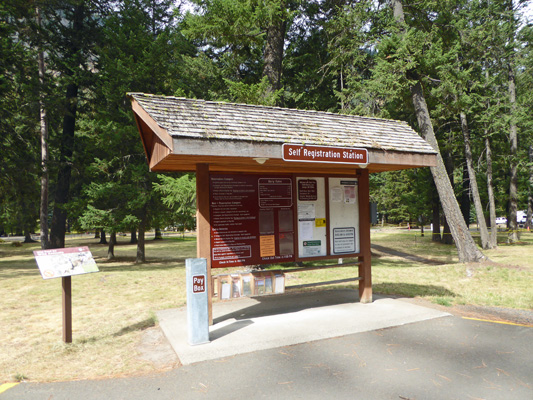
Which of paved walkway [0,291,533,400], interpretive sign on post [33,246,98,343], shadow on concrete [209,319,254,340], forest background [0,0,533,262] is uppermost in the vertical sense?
forest background [0,0,533,262]

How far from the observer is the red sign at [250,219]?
22.6ft

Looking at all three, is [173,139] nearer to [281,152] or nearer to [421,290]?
[281,152]

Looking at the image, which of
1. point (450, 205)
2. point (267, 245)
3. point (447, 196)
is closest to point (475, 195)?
point (450, 205)

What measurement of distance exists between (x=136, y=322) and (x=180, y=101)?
4.47 m

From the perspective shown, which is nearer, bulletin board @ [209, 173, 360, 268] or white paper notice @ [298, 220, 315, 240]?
bulletin board @ [209, 173, 360, 268]

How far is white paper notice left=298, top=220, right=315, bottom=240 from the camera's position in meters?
7.54

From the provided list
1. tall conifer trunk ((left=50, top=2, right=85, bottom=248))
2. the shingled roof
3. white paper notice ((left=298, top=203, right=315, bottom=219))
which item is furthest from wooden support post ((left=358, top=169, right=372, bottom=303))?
tall conifer trunk ((left=50, top=2, right=85, bottom=248))

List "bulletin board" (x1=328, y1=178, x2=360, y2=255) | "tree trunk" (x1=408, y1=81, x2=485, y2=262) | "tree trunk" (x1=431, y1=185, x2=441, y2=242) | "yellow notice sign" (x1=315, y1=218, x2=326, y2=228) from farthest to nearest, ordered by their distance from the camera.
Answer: "tree trunk" (x1=431, y1=185, x2=441, y2=242), "tree trunk" (x1=408, y1=81, x2=485, y2=262), "bulletin board" (x1=328, y1=178, x2=360, y2=255), "yellow notice sign" (x1=315, y1=218, x2=326, y2=228)

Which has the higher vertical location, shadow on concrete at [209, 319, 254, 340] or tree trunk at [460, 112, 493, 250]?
tree trunk at [460, 112, 493, 250]

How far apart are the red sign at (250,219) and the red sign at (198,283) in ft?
3.16

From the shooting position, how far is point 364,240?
806 cm

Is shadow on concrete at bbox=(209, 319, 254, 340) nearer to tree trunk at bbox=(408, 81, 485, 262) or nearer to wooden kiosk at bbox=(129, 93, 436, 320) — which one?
wooden kiosk at bbox=(129, 93, 436, 320)

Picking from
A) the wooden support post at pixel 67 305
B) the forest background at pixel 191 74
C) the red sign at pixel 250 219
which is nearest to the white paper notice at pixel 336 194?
the red sign at pixel 250 219

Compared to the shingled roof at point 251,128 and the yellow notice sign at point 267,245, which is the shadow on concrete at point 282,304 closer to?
the yellow notice sign at point 267,245
